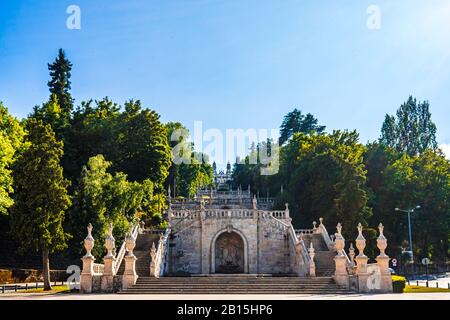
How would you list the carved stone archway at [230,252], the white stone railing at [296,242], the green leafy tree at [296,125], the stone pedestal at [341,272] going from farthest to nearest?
the green leafy tree at [296,125], the carved stone archway at [230,252], the white stone railing at [296,242], the stone pedestal at [341,272]

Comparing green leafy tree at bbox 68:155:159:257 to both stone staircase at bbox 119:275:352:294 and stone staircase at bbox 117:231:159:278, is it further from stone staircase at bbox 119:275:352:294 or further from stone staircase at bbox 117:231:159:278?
stone staircase at bbox 119:275:352:294

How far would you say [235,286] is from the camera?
28312mm

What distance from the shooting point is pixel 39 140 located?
36844 millimetres

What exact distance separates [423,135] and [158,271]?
5500 centimetres

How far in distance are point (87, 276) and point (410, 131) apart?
6255 centimetres

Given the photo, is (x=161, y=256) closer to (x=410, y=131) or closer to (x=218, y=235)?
(x=218, y=235)

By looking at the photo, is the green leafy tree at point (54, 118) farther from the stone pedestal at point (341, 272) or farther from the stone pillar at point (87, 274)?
the stone pedestal at point (341, 272)

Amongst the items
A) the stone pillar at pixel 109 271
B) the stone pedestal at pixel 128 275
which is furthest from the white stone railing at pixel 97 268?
the stone pedestal at pixel 128 275

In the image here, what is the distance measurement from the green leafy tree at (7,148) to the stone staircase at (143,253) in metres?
8.51

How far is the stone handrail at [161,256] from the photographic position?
36.5 meters

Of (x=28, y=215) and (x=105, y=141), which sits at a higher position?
(x=105, y=141)

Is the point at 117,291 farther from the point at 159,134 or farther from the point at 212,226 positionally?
the point at 159,134

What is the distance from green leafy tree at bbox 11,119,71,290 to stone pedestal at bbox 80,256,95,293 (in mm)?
6586
